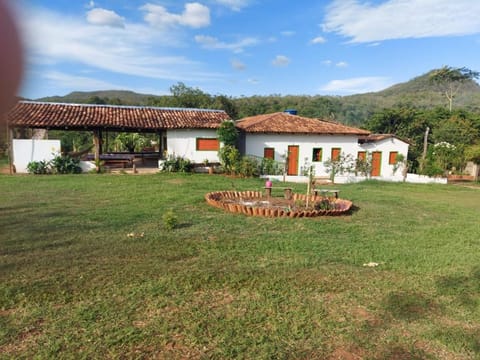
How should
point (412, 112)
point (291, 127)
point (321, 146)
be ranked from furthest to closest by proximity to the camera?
point (412, 112) → point (321, 146) → point (291, 127)

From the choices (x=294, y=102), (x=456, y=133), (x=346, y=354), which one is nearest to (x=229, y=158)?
(x=346, y=354)

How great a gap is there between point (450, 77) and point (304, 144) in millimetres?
31712

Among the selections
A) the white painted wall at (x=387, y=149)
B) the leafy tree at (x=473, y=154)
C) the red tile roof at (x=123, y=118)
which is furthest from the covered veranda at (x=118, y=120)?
the leafy tree at (x=473, y=154)

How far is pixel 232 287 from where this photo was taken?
418cm

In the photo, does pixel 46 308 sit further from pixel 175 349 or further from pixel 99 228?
pixel 99 228

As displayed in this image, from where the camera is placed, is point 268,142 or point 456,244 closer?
point 456,244

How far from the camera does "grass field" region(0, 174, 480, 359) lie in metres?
3.09

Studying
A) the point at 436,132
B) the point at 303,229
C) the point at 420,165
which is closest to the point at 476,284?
the point at 303,229

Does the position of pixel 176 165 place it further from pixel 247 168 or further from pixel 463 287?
pixel 463 287

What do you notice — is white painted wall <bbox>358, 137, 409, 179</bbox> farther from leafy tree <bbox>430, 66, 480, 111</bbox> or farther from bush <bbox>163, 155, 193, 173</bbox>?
leafy tree <bbox>430, 66, 480, 111</bbox>

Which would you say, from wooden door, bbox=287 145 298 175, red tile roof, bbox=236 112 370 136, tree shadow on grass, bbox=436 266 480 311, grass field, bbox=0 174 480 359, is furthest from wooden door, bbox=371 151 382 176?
tree shadow on grass, bbox=436 266 480 311

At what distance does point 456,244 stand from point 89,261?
654cm

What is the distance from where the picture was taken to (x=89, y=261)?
480 centimetres

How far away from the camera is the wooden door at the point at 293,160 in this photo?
19266mm
